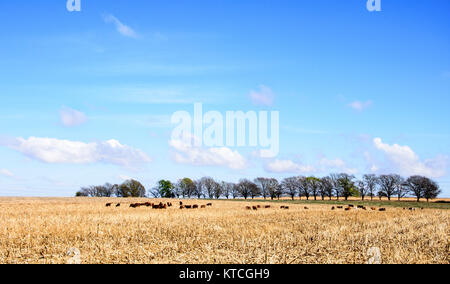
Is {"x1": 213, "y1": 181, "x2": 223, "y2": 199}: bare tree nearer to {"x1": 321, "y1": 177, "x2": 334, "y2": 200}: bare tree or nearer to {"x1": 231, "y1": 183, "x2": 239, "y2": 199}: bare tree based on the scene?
{"x1": 231, "y1": 183, "x2": 239, "y2": 199}: bare tree

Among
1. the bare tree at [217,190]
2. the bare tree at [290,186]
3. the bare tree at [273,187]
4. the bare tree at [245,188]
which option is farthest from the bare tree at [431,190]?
the bare tree at [217,190]

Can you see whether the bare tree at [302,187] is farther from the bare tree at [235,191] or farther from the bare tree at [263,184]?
the bare tree at [235,191]

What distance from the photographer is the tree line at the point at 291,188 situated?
120 meters

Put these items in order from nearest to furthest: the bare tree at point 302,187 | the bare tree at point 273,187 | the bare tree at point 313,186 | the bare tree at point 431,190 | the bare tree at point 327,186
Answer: the bare tree at point 431,190, the bare tree at point 327,186, the bare tree at point 313,186, the bare tree at point 302,187, the bare tree at point 273,187

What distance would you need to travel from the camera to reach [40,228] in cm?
1572

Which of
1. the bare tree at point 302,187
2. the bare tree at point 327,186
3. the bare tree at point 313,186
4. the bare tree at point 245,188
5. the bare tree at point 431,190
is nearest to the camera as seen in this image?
the bare tree at point 431,190

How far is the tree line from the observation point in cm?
12006

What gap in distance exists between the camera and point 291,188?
135250mm

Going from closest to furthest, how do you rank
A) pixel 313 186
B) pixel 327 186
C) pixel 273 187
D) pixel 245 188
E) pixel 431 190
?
pixel 431 190 → pixel 327 186 → pixel 313 186 → pixel 273 187 → pixel 245 188

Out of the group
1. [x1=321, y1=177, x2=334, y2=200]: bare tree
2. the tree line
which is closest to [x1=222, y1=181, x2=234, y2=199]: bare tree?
the tree line

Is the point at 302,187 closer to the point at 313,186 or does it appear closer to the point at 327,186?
the point at 313,186

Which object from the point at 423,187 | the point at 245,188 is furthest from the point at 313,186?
the point at 423,187
